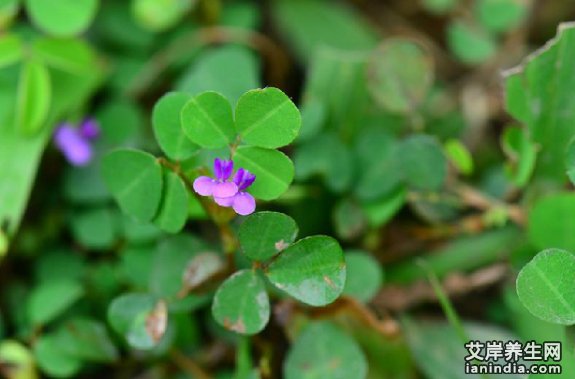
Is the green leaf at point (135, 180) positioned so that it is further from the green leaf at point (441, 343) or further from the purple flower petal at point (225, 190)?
the green leaf at point (441, 343)

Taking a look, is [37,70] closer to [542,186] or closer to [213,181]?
[213,181]

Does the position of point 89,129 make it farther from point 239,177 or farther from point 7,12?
point 239,177

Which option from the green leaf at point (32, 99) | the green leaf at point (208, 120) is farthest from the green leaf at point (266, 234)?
the green leaf at point (32, 99)

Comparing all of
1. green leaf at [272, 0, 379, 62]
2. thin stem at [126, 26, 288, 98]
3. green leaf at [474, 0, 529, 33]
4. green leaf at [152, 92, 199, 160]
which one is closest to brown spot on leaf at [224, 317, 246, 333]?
green leaf at [152, 92, 199, 160]

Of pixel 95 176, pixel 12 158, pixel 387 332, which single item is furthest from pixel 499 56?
pixel 12 158

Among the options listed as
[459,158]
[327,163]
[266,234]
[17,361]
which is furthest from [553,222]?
[17,361]

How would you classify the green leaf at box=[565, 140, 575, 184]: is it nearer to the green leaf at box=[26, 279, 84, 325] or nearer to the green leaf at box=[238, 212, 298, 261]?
the green leaf at box=[238, 212, 298, 261]
